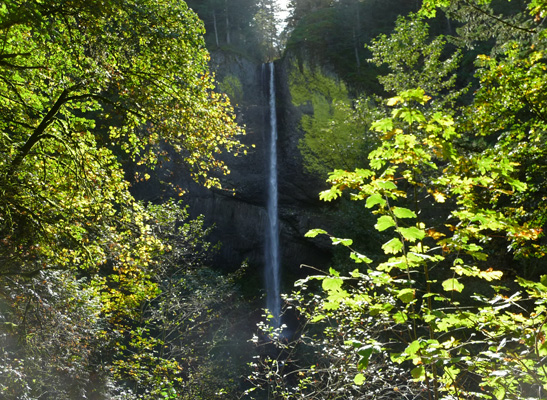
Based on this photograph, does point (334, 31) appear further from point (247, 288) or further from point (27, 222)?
point (27, 222)

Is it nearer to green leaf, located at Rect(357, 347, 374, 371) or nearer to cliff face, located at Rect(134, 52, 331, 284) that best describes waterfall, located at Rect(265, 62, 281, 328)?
cliff face, located at Rect(134, 52, 331, 284)

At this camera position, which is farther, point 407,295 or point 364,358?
point 407,295

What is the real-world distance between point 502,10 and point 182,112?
63.7ft

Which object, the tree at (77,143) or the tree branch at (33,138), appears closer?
the tree branch at (33,138)

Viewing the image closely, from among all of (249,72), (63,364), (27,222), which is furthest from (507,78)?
(249,72)

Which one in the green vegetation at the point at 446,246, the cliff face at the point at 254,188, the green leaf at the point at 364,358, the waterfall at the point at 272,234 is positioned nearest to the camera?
the green leaf at the point at 364,358

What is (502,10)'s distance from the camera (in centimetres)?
1836

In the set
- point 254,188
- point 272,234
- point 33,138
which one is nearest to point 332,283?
point 33,138

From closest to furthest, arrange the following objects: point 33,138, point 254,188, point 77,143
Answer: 1. point 33,138
2. point 77,143
3. point 254,188

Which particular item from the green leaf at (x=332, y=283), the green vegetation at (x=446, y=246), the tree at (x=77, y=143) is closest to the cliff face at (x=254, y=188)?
the green vegetation at (x=446, y=246)

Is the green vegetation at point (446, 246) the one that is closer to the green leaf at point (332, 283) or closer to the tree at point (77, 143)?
the green leaf at point (332, 283)

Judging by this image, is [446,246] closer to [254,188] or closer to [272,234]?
[272,234]

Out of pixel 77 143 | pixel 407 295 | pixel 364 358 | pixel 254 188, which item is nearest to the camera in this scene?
pixel 364 358

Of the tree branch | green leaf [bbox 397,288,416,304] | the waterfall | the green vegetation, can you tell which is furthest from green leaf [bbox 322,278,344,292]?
the waterfall
